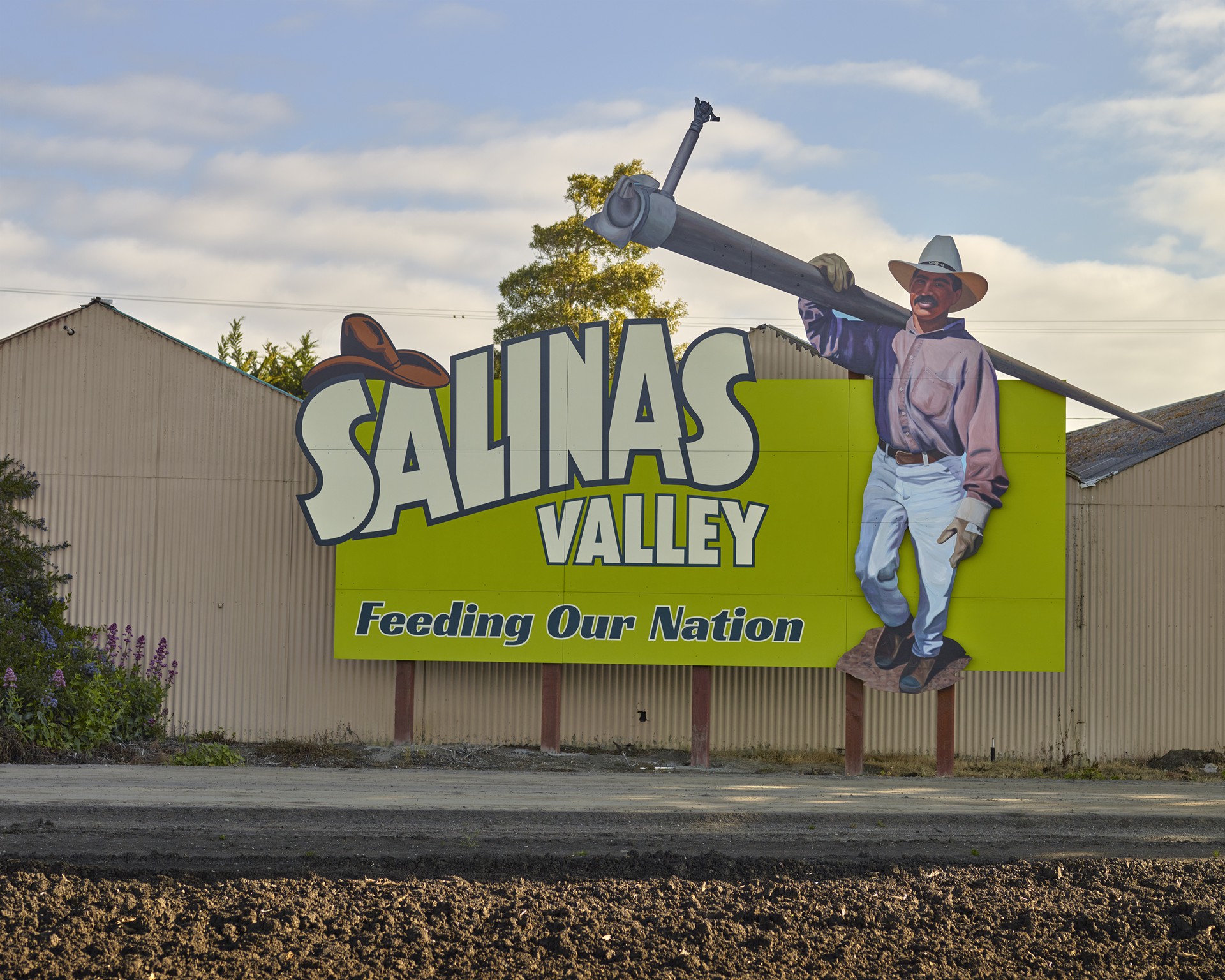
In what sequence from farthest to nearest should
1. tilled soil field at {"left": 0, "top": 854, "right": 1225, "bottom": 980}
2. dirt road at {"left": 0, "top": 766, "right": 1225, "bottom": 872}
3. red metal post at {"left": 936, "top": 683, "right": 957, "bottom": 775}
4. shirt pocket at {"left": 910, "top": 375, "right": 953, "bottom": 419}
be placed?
1. red metal post at {"left": 936, "top": 683, "right": 957, "bottom": 775}
2. shirt pocket at {"left": 910, "top": 375, "right": 953, "bottom": 419}
3. dirt road at {"left": 0, "top": 766, "right": 1225, "bottom": 872}
4. tilled soil field at {"left": 0, "top": 854, "right": 1225, "bottom": 980}

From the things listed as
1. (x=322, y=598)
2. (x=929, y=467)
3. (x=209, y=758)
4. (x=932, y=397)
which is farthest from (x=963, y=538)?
(x=209, y=758)

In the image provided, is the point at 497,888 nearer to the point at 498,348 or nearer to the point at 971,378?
the point at 498,348

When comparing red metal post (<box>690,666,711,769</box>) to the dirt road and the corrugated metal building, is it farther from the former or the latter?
the dirt road

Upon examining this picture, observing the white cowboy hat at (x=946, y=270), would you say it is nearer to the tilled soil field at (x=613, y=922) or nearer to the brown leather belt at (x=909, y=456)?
the brown leather belt at (x=909, y=456)

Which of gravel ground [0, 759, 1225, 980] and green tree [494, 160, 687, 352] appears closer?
gravel ground [0, 759, 1225, 980]

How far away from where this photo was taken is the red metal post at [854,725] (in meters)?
14.4

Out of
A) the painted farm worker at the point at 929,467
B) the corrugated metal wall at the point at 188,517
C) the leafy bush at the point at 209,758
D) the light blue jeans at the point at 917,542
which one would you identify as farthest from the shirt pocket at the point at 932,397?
the leafy bush at the point at 209,758

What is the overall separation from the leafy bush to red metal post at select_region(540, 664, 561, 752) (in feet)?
12.5

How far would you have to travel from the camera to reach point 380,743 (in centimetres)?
1519

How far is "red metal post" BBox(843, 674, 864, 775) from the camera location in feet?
47.3

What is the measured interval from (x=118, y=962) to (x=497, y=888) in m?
2.56

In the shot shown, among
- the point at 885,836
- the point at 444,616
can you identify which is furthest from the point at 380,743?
the point at 885,836

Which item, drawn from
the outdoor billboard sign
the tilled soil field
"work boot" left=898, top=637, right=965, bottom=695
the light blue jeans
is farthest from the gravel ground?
the light blue jeans

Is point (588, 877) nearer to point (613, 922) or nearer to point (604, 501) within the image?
point (613, 922)
